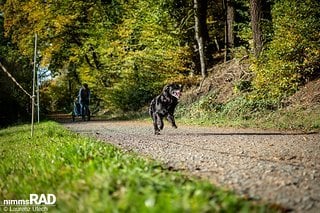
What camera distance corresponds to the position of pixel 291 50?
1076 cm

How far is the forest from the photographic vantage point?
11.1 meters

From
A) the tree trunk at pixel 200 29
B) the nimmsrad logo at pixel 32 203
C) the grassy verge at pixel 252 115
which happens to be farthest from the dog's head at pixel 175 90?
the tree trunk at pixel 200 29

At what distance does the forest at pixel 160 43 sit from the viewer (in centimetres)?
1107

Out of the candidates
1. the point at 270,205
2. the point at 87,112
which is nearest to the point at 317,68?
the point at 270,205

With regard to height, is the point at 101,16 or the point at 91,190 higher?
the point at 101,16

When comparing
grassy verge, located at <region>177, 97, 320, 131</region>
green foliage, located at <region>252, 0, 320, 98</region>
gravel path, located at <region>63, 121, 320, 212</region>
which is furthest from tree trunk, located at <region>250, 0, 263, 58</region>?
gravel path, located at <region>63, 121, 320, 212</region>

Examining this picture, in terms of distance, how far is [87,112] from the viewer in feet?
64.4

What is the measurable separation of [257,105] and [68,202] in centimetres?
958

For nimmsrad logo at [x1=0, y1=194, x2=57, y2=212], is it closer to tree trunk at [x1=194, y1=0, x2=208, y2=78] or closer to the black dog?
the black dog

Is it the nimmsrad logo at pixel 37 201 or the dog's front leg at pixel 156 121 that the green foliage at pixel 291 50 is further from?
the nimmsrad logo at pixel 37 201

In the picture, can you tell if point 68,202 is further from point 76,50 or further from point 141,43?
point 76,50

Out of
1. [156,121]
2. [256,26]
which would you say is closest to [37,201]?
[156,121]

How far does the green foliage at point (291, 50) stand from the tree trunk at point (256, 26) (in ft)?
3.44

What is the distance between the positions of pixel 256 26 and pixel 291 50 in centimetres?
255
